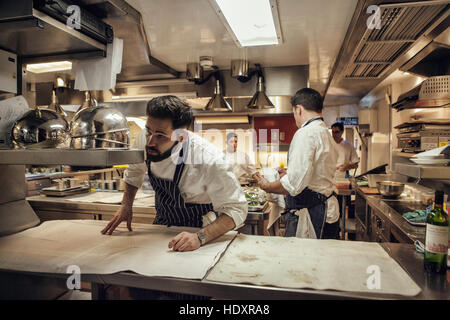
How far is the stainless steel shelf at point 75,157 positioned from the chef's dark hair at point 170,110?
32cm

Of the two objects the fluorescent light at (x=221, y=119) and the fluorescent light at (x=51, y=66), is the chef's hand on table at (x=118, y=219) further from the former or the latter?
the fluorescent light at (x=221, y=119)

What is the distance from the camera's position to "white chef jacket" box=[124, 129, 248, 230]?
1.56 meters

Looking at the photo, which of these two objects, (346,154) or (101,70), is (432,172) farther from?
(346,154)

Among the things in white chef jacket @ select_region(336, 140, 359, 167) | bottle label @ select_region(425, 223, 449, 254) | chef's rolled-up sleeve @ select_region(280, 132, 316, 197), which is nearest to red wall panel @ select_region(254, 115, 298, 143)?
white chef jacket @ select_region(336, 140, 359, 167)

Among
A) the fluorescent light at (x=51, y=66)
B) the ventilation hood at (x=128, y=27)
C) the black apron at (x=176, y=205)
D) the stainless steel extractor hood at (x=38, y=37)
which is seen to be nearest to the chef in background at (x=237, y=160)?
the ventilation hood at (x=128, y=27)

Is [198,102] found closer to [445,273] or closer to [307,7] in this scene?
[307,7]

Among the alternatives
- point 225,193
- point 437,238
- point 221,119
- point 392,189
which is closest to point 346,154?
point 221,119

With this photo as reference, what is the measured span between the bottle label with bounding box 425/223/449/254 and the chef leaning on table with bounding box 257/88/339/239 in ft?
3.65

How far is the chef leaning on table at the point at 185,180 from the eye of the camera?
4.95ft

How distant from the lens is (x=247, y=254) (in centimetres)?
132

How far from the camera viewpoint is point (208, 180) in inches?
64.4

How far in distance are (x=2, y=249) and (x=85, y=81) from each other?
42.4 inches

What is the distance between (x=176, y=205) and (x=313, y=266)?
35.0 inches

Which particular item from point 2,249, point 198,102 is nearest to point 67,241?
point 2,249
